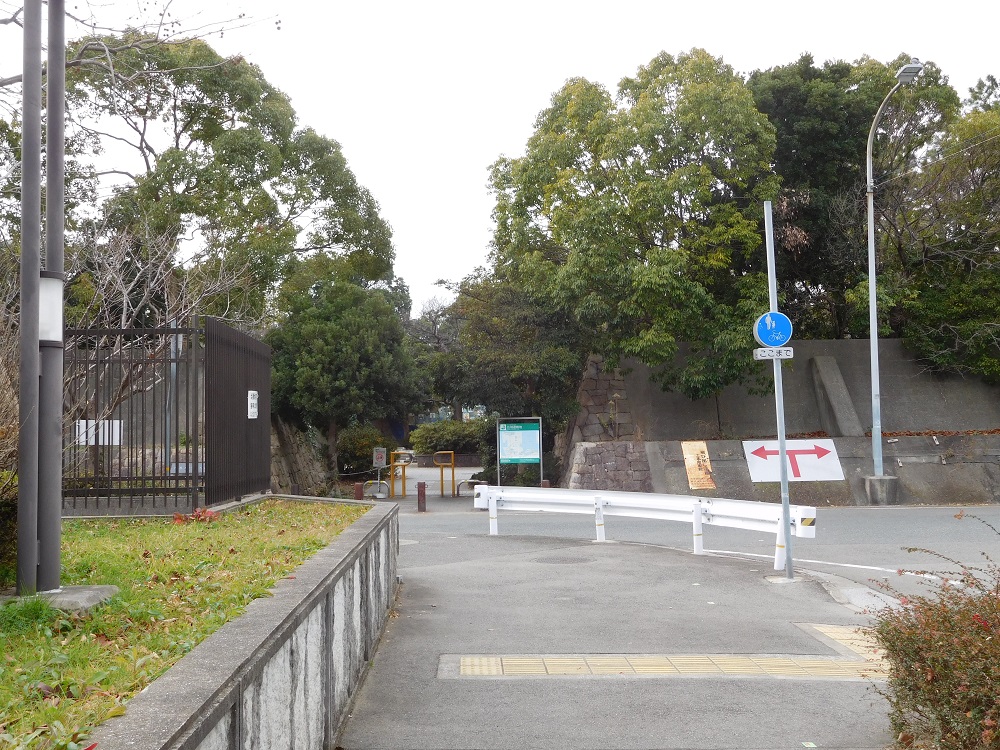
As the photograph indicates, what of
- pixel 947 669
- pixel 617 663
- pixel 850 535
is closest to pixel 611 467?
pixel 850 535

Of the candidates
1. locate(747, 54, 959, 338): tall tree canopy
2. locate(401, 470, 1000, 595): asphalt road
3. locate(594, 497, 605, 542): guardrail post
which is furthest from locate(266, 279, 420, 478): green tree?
locate(594, 497, 605, 542): guardrail post

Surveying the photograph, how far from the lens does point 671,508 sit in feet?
43.2

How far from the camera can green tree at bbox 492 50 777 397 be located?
24000 millimetres

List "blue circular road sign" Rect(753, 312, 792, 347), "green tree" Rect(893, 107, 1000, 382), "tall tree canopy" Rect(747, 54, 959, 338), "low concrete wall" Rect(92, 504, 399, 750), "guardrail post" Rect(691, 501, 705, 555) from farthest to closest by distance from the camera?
"tall tree canopy" Rect(747, 54, 959, 338), "green tree" Rect(893, 107, 1000, 382), "guardrail post" Rect(691, 501, 705, 555), "blue circular road sign" Rect(753, 312, 792, 347), "low concrete wall" Rect(92, 504, 399, 750)

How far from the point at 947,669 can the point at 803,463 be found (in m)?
17.8

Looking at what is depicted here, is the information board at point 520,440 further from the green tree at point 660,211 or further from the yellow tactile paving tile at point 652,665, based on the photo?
the yellow tactile paving tile at point 652,665

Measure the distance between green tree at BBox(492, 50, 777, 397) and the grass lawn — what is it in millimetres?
16362

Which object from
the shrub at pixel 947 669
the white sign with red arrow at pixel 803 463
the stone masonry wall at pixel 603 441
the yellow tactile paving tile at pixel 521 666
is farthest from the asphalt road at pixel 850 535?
the shrub at pixel 947 669

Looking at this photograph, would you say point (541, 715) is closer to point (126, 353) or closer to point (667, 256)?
point (126, 353)

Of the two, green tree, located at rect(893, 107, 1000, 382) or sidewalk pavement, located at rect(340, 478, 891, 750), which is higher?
green tree, located at rect(893, 107, 1000, 382)

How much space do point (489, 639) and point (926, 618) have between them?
3.81 meters

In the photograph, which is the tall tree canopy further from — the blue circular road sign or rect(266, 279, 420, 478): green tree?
the blue circular road sign

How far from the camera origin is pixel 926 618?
15.0 feet

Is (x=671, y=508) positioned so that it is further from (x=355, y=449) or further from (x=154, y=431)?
(x=355, y=449)
